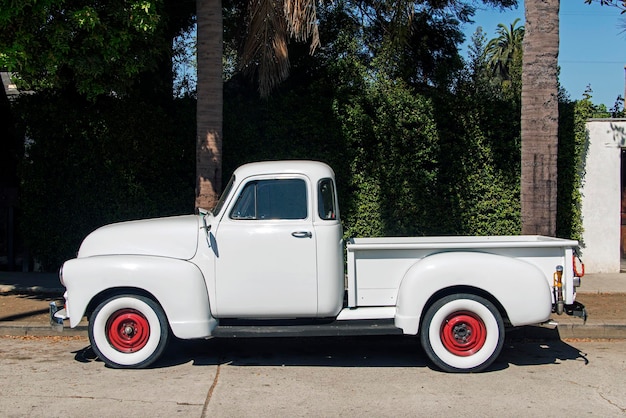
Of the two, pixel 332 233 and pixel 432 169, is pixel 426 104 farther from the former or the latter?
pixel 332 233

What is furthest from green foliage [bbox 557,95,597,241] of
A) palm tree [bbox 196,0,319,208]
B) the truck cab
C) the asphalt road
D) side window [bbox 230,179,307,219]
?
side window [bbox 230,179,307,219]

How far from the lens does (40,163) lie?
1197 centimetres

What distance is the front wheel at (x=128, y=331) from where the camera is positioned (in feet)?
21.8

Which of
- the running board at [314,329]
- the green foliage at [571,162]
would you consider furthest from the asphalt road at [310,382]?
the green foliage at [571,162]

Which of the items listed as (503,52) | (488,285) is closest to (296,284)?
(488,285)

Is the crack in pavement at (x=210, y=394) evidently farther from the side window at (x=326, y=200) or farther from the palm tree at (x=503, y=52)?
the palm tree at (x=503, y=52)

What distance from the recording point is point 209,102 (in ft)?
32.0

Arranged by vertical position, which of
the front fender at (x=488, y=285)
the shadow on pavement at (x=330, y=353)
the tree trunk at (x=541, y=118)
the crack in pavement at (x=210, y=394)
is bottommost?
the shadow on pavement at (x=330, y=353)

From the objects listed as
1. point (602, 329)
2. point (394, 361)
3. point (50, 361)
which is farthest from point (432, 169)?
point (50, 361)

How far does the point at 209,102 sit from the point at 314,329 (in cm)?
449

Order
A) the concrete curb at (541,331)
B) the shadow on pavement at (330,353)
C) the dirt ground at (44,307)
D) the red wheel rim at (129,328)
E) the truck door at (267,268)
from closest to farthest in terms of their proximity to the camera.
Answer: the truck door at (267,268) < the red wheel rim at (129,328) < the shadow on pavement at (330,353) < the concrete curb at (541,331) < the dirt ground at (44,307)

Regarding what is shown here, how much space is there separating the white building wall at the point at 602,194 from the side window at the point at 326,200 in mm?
7338

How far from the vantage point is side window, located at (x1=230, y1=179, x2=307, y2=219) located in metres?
6.71

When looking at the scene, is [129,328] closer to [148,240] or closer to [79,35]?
[148,240]
